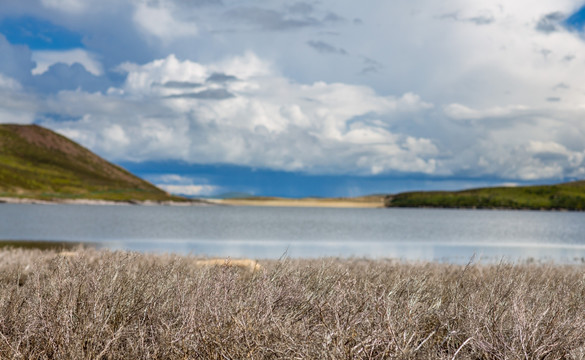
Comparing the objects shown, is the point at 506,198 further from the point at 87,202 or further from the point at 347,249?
the point at 347,249

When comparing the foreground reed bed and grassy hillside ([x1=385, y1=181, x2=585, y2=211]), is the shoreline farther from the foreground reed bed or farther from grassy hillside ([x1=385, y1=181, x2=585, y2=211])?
the foreground reed bed

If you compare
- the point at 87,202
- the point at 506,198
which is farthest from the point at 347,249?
the point at 506,198

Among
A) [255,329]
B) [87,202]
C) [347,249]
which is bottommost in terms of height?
[347,249]

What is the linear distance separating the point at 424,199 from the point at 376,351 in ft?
548

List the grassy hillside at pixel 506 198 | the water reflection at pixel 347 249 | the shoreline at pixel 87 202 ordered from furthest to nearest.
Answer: the grassy hillside at pixel 506 198 < the shoreline at pixel 87 202 < the water reflection at pixel 347 249

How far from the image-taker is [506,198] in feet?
503

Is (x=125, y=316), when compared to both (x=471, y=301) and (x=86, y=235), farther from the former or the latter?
(x=86, y=235)

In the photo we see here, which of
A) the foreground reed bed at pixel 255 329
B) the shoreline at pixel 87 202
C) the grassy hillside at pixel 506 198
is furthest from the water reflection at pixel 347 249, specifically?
the grassy hillside at pixel 506 198

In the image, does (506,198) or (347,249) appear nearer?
(347,249)

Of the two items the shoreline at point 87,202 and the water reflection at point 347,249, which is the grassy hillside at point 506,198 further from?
the water reflection at point 347,249

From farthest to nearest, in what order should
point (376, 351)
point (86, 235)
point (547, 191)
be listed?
point (547, 191), point (86, 235), point (376, 351)

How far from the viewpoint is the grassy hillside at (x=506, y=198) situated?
14366 centimetres

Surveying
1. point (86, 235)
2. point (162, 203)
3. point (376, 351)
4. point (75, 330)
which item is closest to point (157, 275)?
point (75, 330)

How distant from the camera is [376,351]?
18.3ft
